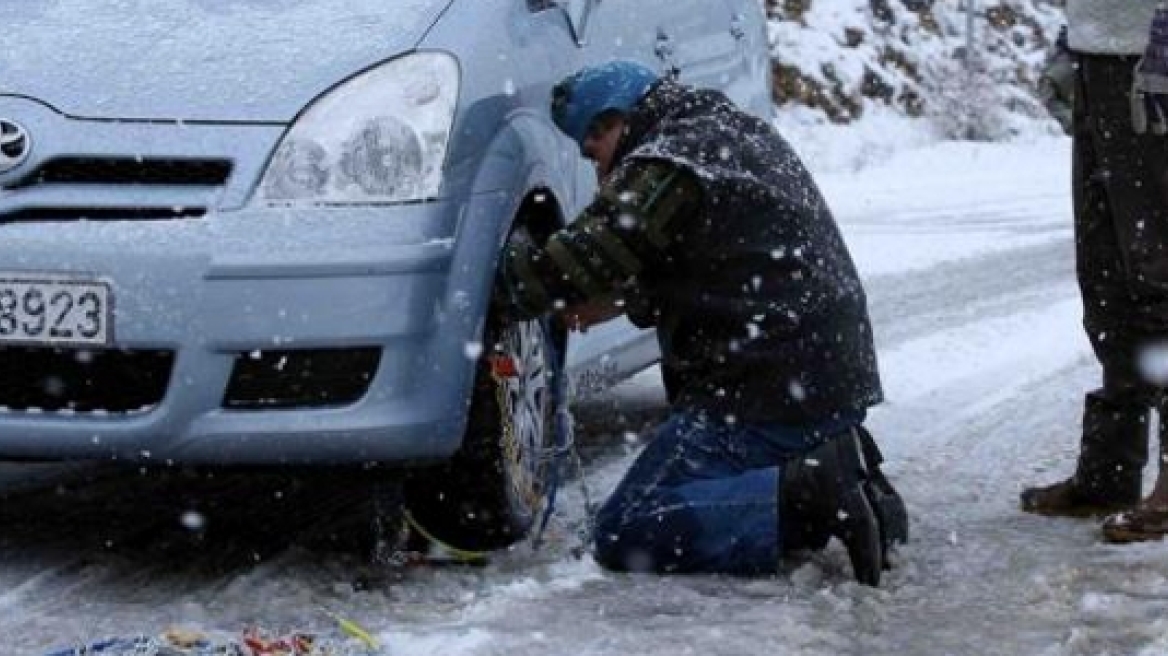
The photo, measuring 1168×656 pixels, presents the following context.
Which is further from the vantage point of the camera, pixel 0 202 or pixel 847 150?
pixel 847 150

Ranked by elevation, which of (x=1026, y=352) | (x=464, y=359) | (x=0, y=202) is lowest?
(x=1026, y=352)

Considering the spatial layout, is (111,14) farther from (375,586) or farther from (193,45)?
(375,586)

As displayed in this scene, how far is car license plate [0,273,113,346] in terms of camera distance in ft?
12.2

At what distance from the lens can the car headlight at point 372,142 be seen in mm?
3822

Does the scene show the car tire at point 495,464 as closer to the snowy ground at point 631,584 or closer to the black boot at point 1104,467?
the snowy ground at point 631,584

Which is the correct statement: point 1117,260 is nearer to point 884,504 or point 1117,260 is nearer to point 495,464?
point 884,504

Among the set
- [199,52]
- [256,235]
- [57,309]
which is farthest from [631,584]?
[199,52]

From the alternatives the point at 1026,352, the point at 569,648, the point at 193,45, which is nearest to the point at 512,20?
the point at 193,45

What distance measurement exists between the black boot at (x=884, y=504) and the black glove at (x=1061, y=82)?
1.03 metres

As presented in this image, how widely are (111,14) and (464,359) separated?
1.07 metres

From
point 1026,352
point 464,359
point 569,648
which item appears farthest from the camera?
point 1026,352

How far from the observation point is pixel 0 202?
12.5 ft

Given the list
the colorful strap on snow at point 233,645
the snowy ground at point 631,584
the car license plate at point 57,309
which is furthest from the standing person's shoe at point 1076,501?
the car license plate at point 57,309

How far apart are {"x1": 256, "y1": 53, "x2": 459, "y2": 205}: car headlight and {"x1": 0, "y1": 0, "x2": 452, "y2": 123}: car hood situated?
4 centimetres
